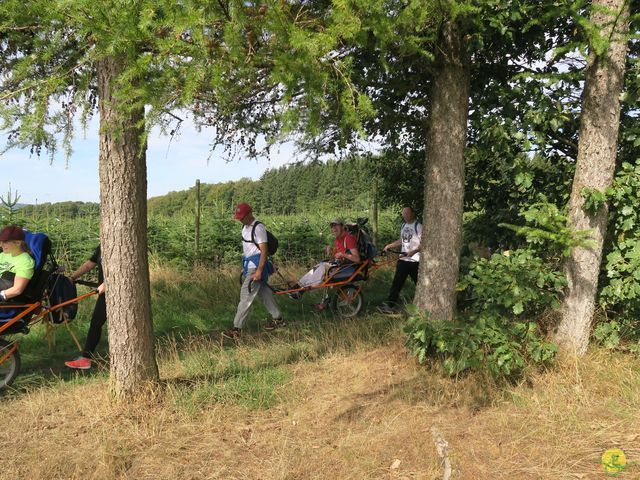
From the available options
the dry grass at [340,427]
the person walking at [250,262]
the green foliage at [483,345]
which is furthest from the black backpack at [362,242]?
the green foliage at [483,345]

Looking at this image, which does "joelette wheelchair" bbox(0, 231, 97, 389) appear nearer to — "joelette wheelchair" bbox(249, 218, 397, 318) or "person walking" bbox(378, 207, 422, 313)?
"joelette wheelchair" bbox(249, 218, 397, 318)

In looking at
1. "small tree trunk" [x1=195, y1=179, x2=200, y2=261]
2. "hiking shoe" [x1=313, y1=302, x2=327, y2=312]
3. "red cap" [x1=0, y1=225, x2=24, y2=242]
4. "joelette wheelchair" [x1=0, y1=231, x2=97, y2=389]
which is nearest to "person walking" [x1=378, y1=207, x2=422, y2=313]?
"hiking shoe" [x1=313, y1=302, x2=327, y2=312]

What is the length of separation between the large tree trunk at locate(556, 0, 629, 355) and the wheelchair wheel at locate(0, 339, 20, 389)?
552 centimetres

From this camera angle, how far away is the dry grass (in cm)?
348

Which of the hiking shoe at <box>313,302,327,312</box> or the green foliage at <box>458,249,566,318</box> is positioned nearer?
the green foliage at <box>458,249,566,318</box>

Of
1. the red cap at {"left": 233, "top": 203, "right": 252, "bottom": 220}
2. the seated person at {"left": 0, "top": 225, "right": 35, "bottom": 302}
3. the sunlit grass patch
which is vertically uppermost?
the red cap at {"left": 233, "top": 203, "right": 252, "bottom": 220}

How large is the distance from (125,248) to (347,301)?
4680 millimetres

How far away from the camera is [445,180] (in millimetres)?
5332

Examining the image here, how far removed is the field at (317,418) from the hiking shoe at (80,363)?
9 cm

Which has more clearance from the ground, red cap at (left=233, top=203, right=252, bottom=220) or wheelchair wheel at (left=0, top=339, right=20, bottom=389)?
red cap at (left=233, top=203, right=252, bottom=220)

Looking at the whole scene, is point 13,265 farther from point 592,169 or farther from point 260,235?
point 592,169

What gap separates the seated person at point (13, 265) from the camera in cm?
487

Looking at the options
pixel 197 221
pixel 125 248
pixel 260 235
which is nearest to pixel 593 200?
pixel 260 235

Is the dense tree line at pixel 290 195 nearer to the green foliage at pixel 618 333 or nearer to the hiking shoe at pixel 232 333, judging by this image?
the hiking shoe at pixel 232 333
